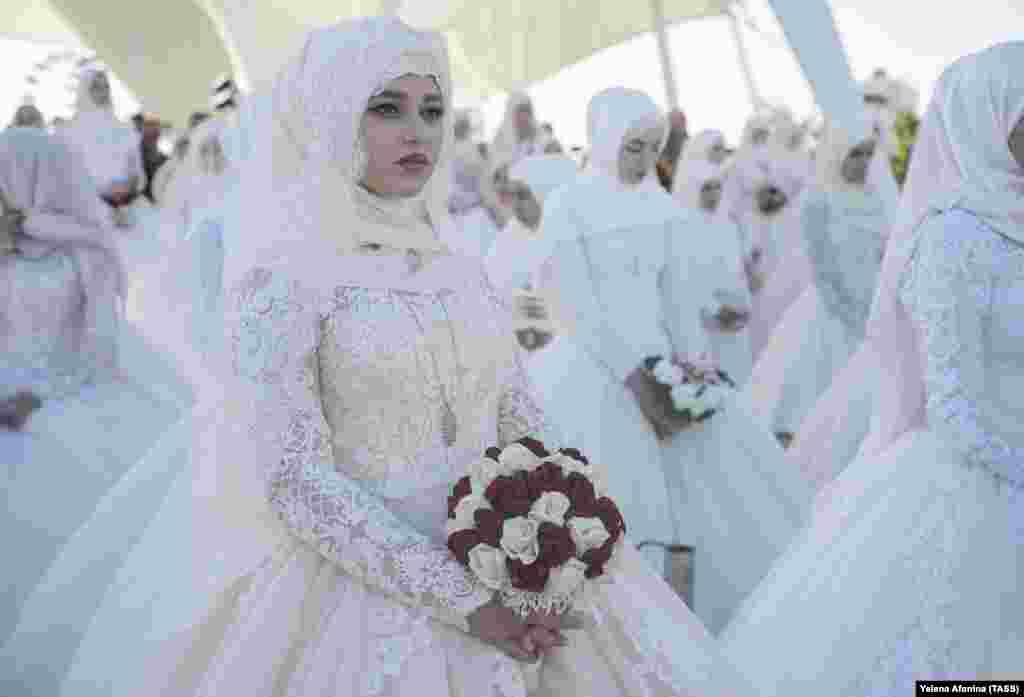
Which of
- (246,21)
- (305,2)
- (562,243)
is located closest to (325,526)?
(562,243)

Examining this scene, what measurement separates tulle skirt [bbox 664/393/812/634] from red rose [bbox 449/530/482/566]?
3.35m

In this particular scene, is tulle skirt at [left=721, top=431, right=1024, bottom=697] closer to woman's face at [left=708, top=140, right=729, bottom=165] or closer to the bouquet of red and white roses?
the bouquet of red and white roses

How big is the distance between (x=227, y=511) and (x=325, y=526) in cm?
28

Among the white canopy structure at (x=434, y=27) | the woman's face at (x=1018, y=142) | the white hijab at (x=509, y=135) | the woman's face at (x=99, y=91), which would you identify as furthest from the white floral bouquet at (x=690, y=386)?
the white canopy structure at (x=434, y=27)

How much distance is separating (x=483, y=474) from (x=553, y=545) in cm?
24

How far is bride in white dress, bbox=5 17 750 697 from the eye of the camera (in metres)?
3.09

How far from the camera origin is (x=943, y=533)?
418cm

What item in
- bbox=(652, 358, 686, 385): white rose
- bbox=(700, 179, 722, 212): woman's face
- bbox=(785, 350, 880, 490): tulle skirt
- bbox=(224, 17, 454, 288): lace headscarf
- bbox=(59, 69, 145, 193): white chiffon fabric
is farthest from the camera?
bbox=(59, 69, 145, 193): white chiffon fabric

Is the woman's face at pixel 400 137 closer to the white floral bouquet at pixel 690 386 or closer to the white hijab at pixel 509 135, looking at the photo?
the white floral bouquet at pixel 690 386

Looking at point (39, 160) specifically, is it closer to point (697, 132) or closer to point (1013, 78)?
point (1013, 78)

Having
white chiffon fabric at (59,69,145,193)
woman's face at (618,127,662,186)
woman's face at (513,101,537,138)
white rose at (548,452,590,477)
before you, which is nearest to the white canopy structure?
woman's face at (513,101,537,138)

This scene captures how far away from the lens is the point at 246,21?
54.9 feet

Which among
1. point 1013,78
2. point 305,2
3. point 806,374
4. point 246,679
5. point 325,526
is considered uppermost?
point 305,2

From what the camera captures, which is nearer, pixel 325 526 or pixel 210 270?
pixel 325 526
